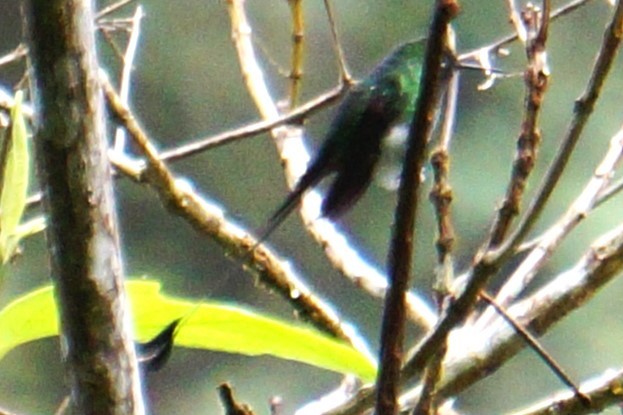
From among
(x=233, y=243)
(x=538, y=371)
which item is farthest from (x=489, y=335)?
(x=538, y=371)

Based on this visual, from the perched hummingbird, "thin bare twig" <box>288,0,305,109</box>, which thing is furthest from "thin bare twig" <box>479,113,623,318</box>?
"thin bare twig" <box>288,0,305,109</box>

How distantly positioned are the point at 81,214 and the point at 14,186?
6 cm

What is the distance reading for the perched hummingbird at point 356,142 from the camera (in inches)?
21.5

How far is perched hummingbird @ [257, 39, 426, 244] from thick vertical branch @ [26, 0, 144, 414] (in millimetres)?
114

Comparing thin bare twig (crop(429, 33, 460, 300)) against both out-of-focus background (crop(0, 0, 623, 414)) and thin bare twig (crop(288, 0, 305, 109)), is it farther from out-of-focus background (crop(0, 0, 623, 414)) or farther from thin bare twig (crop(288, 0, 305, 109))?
out-of-focus background (crop(0, 0, 623, 414))

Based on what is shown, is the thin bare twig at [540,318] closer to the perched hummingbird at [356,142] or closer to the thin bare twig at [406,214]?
the perched hummingbird at [356,142]

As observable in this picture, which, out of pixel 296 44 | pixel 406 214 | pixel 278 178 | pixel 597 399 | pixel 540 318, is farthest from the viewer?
pixel 278 178

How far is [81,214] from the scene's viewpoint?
1.44ft

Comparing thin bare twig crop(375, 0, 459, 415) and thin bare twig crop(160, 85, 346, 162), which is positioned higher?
thin bare twig crop(160, 85, 346, 162)

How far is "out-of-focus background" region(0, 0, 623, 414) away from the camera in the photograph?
2.43 meters

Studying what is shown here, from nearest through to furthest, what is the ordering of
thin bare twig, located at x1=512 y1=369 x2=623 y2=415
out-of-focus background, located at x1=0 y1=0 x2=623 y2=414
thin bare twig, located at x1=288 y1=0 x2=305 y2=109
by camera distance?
1. thin bare twig, located at x1=512 y1=369 x2=623 y2=415
2. thin bare twig, located at x1=288 y1=0 x2=305 y2=109
3. out-of-focus background, located at x1=0 y1=0 x2=623 y2=414

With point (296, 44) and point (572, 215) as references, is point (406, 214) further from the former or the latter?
point (296, 44)

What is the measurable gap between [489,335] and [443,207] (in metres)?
0.30

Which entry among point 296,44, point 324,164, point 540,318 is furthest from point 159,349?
point 296,44
